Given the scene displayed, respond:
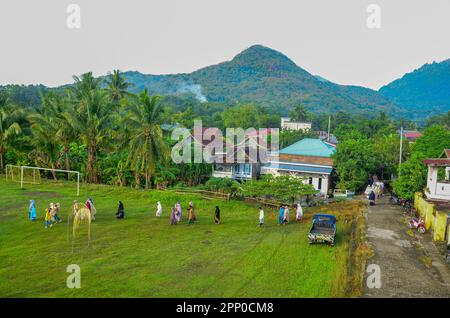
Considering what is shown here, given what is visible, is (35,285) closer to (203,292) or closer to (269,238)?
(203,292)

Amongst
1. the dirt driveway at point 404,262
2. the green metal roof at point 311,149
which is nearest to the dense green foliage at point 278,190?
the dirt driveway at point 404,262

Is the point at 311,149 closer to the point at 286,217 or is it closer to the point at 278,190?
the point at 278,190

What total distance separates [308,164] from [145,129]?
1706 centimetres

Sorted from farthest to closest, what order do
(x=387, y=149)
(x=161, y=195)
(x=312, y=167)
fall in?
(x=387, y=149) < (x=312, y=167) < (x=161, y=195)

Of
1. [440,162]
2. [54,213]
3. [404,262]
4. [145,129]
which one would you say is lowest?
[404,262]

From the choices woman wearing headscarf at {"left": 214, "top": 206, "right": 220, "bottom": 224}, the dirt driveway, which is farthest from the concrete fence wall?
woman wearing headscarf at {"left": 214, "top": 206, "right": 220, "bottom": 224}

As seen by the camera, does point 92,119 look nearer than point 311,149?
Yes

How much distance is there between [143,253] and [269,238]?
20.2 feet

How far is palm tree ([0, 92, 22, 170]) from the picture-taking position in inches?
1454

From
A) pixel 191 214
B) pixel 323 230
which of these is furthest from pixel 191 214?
pixel 323 230

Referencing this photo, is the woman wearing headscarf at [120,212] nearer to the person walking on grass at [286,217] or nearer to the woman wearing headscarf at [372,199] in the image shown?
the person walking on grass at [286,217]

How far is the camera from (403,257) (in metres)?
16.3

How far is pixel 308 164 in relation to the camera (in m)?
39.9
